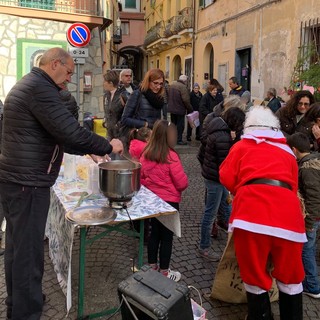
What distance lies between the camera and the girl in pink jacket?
3316 mm

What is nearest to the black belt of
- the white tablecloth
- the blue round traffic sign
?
the white tablecloth

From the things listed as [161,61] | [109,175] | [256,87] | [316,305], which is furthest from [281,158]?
[161,61]

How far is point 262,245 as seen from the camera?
8.02 feet

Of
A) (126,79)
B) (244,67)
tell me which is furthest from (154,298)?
(244,67)

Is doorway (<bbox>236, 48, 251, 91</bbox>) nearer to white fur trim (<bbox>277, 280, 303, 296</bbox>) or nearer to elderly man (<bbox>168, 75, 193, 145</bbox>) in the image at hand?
elderly man (<bbox>168, 75, 193, 145</bbox>)

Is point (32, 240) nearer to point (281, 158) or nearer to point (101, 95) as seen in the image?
point (281, 158)

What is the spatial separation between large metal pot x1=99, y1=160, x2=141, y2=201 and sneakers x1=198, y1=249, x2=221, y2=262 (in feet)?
4.91

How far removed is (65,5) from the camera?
10891 millimetres

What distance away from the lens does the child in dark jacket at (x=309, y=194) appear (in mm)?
3076

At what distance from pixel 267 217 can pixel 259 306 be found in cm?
65

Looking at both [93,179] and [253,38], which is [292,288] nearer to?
[93,179]

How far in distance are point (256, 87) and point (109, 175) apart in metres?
9.75

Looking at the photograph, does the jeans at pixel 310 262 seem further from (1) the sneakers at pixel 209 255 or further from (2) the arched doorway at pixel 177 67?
(2) the arched doorway at pixel 177 67

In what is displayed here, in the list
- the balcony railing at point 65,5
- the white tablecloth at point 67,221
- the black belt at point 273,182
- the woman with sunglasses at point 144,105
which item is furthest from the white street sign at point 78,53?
the black belt at point 273,182
